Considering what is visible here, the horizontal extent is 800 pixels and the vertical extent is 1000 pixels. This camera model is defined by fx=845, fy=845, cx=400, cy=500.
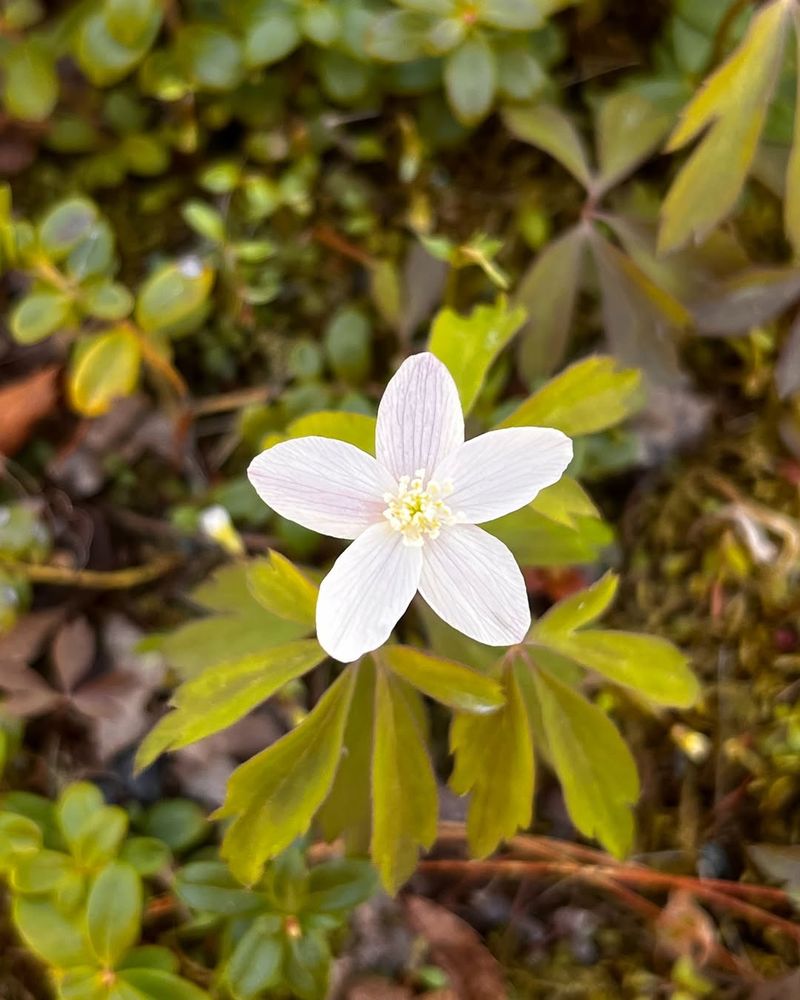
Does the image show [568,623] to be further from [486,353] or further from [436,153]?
[436,153]

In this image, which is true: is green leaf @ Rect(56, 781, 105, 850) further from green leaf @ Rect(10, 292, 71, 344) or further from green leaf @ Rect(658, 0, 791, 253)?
green leaf @ Rect(658, 0, 791, 253)

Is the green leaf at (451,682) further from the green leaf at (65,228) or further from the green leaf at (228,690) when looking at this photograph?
the green leaf at (65,228)

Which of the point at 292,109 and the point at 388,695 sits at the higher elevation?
the point at 292,109

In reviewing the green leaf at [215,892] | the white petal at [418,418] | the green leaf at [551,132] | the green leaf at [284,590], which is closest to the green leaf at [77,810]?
the green leaf at [215,892]

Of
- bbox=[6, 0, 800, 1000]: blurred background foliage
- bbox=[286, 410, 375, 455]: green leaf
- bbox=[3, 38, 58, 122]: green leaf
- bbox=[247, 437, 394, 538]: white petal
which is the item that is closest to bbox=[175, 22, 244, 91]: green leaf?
bbox=[6, 0, 800, 1000]: blurred background foliage

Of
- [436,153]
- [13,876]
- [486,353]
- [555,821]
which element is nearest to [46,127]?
[436,153]

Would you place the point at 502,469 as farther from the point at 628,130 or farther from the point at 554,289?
the point at 628,130

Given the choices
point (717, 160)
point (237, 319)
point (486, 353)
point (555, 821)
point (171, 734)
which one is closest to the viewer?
point (171, 734)
